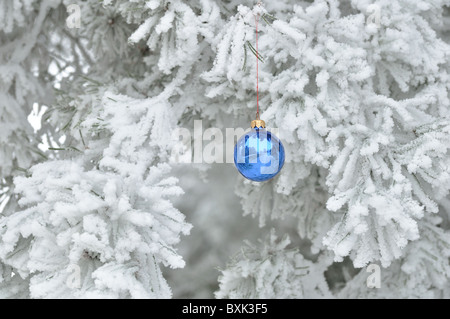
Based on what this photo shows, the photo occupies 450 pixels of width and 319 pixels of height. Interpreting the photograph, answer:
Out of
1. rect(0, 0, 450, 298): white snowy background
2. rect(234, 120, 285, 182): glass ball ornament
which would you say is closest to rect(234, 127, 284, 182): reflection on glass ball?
rect(234, 120, 285, 182): glass ball ornament

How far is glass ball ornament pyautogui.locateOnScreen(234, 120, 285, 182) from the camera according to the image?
76.3 inches

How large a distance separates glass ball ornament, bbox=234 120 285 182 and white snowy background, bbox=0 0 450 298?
0.96 ft

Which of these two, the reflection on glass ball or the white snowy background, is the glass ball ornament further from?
the white snowy background

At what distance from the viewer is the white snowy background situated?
6.27 feet

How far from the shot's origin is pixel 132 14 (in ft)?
8.30

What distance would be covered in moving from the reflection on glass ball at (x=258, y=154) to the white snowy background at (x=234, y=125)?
293mm

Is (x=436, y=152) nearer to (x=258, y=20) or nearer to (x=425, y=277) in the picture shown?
(x=258, y=20)

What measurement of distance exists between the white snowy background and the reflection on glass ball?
0.96 ft

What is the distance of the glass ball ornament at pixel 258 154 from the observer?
1.94 meters

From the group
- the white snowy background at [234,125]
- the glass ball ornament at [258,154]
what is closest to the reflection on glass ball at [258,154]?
the glass ball ornament at [258,154]

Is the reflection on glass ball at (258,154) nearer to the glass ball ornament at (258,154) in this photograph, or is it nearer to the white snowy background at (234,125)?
the glass ball ornament at (258,154)

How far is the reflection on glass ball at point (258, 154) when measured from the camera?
1938 mm

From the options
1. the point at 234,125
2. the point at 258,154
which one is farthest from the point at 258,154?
the point at 234,125
